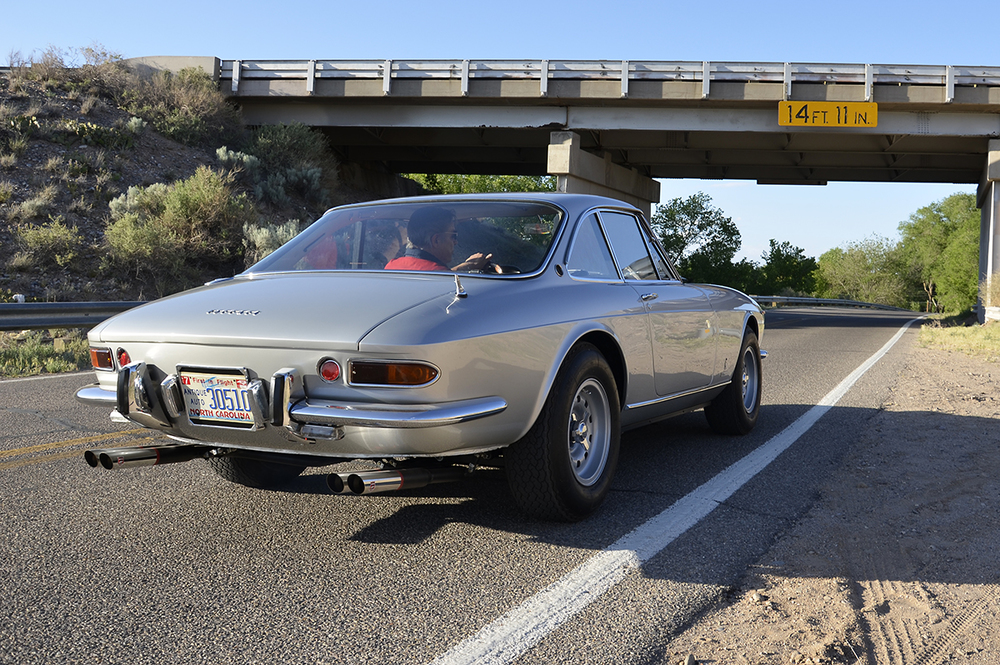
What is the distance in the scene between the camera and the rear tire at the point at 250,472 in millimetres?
4617

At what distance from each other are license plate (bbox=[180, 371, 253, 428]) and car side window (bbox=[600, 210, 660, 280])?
2.35 meters

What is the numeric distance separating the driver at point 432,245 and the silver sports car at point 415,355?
1 cm

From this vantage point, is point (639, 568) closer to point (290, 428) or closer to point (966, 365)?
point (290, 428)

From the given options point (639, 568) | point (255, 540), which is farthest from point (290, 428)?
point (639, 568)

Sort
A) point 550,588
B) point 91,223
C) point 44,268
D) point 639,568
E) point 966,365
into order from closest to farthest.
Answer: point 550,588 → point 639,568 → point 966,365 → point 44,268 → point 91,223

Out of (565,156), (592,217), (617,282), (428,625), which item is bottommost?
(428,625)

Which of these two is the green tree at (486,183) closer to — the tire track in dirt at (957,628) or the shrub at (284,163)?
the shrub at (284,163)

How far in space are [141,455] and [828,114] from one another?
2498 cm

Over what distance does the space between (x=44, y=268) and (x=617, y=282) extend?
52.5 feet

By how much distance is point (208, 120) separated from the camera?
27609mm

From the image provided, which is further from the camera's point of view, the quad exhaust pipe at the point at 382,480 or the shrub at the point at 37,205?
the shrub at the point at 37,205

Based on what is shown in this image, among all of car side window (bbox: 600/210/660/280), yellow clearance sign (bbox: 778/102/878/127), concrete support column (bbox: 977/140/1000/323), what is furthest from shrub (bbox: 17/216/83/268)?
concrete support column (bbox: 977/140/1000/323)

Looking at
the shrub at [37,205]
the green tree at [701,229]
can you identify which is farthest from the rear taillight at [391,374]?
the green tree at [701,229]

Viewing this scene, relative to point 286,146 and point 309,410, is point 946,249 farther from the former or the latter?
point 309,410
